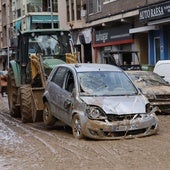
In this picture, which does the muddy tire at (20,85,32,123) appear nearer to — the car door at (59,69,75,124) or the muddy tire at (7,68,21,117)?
the muddy tire at (7,68,21,117)

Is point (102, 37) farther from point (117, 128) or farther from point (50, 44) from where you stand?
point (117, 128)

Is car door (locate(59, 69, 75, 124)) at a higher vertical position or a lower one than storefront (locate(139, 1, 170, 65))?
lower

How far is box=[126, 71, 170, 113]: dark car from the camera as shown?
1550 cm

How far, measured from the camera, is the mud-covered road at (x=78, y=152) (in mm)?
8297

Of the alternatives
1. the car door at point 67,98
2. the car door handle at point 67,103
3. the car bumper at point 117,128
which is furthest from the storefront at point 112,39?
the car bumper at point 117,128

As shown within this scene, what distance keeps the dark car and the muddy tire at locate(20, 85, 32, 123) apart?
348cm

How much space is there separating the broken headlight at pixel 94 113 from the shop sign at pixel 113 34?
21.4m

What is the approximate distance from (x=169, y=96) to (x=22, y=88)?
174 inches

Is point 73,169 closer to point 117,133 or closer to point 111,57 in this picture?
point 117,133

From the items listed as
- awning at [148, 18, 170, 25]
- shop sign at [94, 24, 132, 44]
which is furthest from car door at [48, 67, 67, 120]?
shop sign at [94, 24, 132, 44]

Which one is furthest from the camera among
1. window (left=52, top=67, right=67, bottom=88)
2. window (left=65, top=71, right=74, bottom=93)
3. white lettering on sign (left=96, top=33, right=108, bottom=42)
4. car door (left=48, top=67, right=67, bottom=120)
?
white lettering on sign (left=96, top=33, right=108, bottom=42)

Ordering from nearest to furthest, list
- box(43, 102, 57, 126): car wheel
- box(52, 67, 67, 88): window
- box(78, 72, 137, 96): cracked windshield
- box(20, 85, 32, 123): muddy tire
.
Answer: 1. box(78, 72, 137, 96): cracked windshield
2. box(52, 67, 67, 88): window
3. box(43, 102, 57, 126): car wheel
4. box(20, 85, 32, 123): muddy tire

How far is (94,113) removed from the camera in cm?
1070

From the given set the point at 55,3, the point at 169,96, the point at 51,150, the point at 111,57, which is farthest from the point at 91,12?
the point at 51,150
